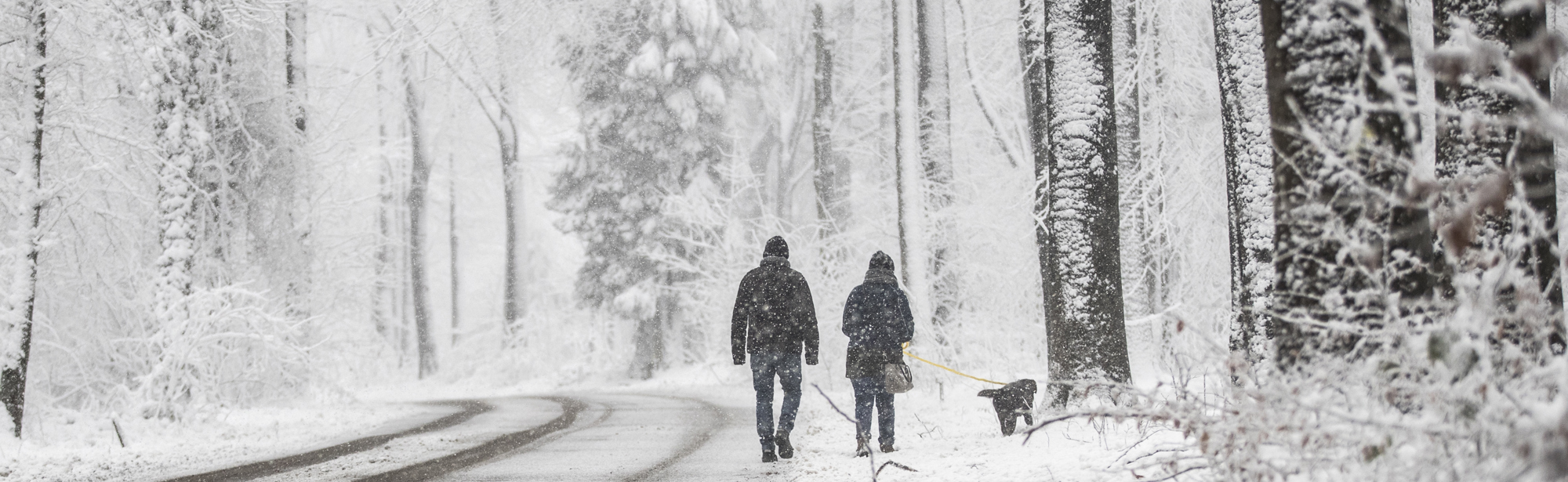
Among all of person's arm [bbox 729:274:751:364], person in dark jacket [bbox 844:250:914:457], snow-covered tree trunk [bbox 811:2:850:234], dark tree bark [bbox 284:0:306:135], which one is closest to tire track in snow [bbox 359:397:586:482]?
person's arm [bbox 729:274:751:364]

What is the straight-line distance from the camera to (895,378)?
8.76 metres

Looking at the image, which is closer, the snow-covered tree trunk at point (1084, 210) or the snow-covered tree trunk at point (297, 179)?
the snow-covered tree trunk at point (1084, 210)

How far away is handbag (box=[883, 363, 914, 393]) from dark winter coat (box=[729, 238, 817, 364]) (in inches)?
23.7

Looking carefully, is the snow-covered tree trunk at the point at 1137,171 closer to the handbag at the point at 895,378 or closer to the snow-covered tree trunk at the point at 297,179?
the handbag at the point at 895,378

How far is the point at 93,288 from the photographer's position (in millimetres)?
14211

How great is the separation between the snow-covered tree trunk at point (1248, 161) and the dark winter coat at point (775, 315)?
11.0 feet

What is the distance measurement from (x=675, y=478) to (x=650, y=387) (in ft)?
55.1

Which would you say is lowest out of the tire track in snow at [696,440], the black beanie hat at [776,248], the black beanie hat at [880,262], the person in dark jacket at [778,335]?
the tire track in snow at [696,440]

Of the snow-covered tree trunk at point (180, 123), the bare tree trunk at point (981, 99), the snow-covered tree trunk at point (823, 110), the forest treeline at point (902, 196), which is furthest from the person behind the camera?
the snow-covered tree trunk at point (823, 110)

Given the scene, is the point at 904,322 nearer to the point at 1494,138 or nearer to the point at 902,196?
the point at 1494,138

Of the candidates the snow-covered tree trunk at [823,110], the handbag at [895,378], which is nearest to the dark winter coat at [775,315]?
the handbag at [895,378]

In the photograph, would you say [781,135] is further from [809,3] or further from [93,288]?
[93,288]

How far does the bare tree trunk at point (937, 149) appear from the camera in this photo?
56.4 feet

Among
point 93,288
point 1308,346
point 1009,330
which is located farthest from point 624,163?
point 1308,346
